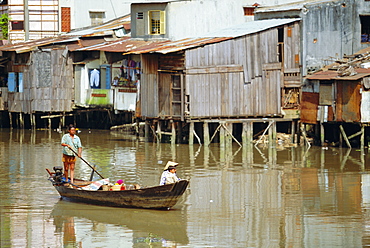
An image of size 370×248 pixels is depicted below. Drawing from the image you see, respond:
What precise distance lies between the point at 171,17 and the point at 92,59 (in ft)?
18.9

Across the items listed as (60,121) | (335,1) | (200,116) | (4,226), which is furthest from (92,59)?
(4,226)

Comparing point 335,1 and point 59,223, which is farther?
point 335,1

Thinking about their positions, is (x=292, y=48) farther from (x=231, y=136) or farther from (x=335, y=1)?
(x=231, y=136)

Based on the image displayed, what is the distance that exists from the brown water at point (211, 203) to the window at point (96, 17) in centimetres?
1865

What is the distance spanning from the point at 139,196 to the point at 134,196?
15 cm

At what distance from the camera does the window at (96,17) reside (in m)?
49.7

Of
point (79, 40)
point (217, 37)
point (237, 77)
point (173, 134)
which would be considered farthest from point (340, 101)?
point (79, 40)

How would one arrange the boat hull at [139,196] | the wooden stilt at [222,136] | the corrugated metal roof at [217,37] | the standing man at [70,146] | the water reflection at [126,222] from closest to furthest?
the water reflection at [126,222] < the boat hull at [139,196] < the standing man at [70,146] < the corrugated metal roof at [217,37] < the wooden stilt at [222,136]

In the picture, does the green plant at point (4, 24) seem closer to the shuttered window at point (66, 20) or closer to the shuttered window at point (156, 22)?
the shuttered window at point (66, 20)

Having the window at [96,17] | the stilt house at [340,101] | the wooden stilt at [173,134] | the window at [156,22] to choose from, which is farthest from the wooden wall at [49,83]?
the stilt house at [340,101]

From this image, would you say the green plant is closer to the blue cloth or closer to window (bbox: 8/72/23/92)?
window (bbox: 8/72/23/92)

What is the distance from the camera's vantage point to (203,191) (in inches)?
887

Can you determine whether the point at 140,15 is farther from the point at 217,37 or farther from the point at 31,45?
the point at 31,45

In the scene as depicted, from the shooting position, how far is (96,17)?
49.9 m
